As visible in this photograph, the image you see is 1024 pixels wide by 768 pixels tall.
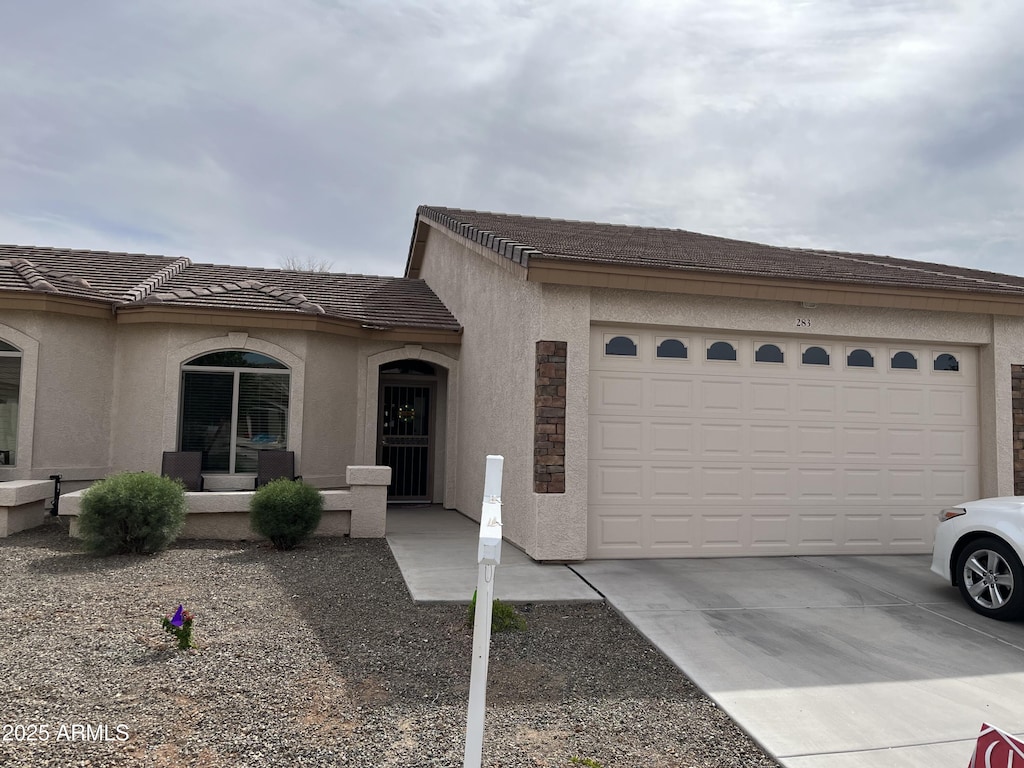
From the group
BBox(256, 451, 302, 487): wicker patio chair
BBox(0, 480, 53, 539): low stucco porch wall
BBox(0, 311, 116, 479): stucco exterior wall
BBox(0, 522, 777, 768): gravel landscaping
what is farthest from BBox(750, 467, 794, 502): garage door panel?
BBox(0, 311, 116, 479): stucco exterior wall

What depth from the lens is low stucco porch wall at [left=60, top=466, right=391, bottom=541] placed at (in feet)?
28.5

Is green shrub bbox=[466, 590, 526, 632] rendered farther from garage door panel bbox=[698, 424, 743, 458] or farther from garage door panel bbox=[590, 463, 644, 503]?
garage door panel bbox=[698, 424, 743, 458]

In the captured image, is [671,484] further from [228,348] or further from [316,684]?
[228,348]

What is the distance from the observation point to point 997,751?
7.88 ft

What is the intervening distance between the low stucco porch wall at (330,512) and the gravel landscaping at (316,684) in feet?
6.33

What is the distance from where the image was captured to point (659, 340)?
819 cm

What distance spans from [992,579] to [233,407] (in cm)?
1025

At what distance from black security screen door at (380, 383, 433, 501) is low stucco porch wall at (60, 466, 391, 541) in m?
3.81

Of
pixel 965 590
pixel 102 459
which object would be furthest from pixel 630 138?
pixel 102 459

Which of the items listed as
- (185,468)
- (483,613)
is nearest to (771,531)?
(483,613)

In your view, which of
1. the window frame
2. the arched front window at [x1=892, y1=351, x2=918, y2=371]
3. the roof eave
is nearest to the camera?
the roof eave

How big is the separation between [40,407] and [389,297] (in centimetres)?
627

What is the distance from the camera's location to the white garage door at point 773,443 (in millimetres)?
8039

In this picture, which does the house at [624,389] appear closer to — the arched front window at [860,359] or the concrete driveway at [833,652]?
the arched front window at [860,359]
